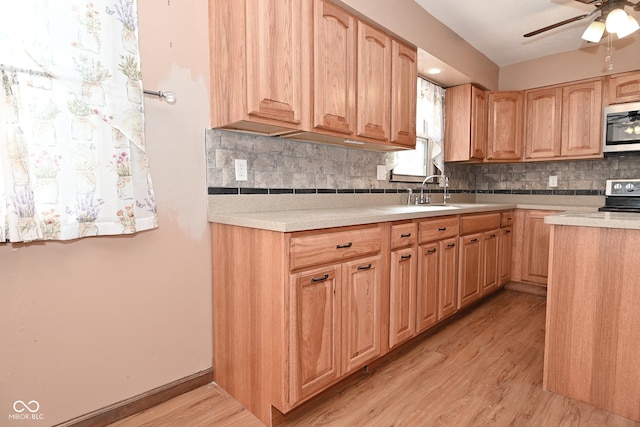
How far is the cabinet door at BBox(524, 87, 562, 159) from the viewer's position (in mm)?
3672

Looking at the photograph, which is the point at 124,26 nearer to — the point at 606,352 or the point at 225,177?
the point at 225,177

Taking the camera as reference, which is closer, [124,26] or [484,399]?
[124,26]

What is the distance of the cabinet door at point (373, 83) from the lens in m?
2.23

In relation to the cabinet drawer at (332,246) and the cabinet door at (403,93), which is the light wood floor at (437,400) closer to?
the cabinet drawer at (332,246)

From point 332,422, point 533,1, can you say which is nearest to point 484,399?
point 332,422

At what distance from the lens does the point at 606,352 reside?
1.69 meters

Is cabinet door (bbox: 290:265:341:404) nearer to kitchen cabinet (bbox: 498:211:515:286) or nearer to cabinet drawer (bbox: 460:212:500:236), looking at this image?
cabinet drawer (bbox: 460:212:500:236)

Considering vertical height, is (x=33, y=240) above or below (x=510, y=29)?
below

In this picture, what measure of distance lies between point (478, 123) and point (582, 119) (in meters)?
0.98

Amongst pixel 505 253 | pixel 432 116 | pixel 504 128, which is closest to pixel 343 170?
→ pixel 432 116

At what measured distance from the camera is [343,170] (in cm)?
262

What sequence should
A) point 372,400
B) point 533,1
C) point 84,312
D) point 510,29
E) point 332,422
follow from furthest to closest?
1. point 510,29
2. point 533,1
3. point 372,400
4. point 332,422
5. point 84,312

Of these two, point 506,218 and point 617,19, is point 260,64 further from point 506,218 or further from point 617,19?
point 506,218

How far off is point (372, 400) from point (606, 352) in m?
1.16
